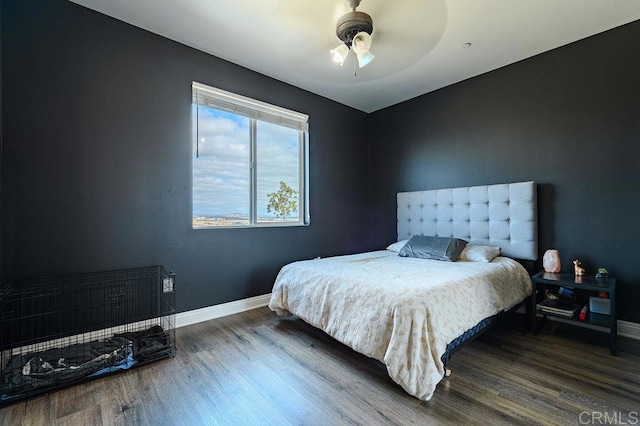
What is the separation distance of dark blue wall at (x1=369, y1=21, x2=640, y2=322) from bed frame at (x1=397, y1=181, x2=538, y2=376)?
175 mm

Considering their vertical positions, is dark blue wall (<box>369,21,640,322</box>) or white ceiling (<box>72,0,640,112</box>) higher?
white ceiling (<box>72,0,640,112</box>)

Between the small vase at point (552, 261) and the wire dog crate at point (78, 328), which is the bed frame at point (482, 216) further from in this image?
the wire dog crate at point (78, 328)

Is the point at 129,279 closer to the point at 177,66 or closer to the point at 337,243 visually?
the point at 177,66

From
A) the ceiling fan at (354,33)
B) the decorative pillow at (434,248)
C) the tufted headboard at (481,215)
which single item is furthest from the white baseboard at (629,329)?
the ceiling fan at (354,33)

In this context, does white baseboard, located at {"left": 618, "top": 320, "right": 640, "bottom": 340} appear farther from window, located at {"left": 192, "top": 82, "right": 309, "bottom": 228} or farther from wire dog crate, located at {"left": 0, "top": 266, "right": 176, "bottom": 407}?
wire dog crate, located at {"left": 0, "top": 266, "right": 176, "bottom": 407}

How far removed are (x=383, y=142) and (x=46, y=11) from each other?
12.4ft

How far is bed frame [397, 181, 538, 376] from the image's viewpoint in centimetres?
285

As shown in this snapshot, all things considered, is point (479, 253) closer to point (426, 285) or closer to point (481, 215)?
point (481, 215)

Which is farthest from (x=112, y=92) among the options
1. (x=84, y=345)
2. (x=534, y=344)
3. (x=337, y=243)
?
(x=534, y=344)

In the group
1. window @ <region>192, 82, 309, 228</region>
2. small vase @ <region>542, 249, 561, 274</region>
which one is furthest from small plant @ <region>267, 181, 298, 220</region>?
small vase @ <region>542, 249, 561, 274</region>

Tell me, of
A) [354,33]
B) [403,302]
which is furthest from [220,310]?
[354,33]

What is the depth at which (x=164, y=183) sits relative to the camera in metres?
2.64

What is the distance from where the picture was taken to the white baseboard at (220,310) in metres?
2.71

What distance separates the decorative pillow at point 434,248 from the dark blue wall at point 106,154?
5.42 ft
